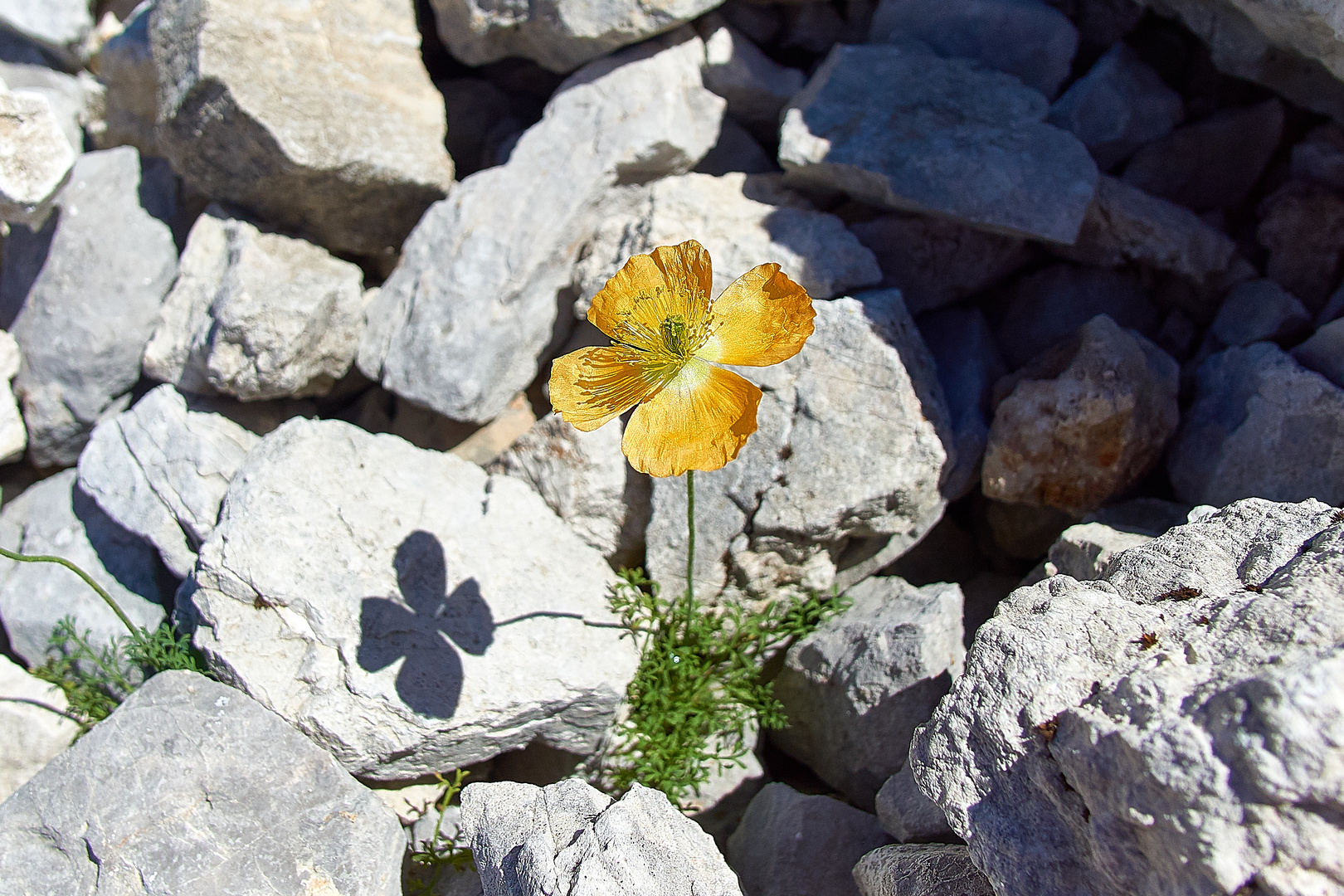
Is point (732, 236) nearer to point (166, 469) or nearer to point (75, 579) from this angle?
point (166, 469)

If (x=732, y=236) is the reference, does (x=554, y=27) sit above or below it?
above

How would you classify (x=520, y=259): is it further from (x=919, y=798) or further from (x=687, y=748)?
(x=919, y=798)

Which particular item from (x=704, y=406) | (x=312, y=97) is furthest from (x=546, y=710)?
(x=312, y=97)

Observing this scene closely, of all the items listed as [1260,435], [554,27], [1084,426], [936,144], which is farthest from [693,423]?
[554,27]

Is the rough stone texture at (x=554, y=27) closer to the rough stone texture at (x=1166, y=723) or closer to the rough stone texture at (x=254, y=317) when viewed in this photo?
the rough stone texture at (x=254, y=317)

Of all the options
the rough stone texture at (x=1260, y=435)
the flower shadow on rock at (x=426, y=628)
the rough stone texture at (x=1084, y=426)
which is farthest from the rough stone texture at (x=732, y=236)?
the rough stone texture at (x=1260, y=435)

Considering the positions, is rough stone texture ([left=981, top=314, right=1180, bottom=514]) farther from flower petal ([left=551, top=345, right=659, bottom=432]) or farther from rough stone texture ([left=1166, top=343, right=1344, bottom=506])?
flower petal ([left=551, top=345, right=659, bottom=432])
